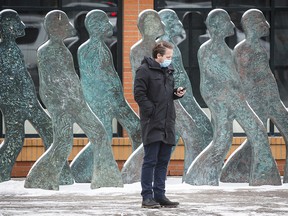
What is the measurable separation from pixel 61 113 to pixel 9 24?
134cm

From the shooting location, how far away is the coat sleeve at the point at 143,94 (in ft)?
39.2

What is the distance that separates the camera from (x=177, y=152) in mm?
16438

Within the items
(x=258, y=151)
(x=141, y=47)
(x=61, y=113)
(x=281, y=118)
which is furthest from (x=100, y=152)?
(x=281, y=118)

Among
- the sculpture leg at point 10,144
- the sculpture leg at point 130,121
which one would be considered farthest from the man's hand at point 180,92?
the sculpture leg at point 10,144

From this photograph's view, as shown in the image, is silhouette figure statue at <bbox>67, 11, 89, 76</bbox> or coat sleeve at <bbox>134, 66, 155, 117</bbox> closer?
coat sleeve at <bbox>134, 66, 155, 117</bbox>

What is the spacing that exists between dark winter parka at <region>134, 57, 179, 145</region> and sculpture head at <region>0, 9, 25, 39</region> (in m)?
2.68

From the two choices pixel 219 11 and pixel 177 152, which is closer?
pixel 219 11

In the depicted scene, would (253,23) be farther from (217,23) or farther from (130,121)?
(130,121)

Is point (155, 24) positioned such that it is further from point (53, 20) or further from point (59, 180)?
point (59, 180)

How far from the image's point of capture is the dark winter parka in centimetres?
1198

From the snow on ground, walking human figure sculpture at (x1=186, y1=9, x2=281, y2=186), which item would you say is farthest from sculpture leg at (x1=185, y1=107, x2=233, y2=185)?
the snow on ground

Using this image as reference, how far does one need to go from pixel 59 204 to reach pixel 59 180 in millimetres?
1879

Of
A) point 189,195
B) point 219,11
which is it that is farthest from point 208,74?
point 189,195

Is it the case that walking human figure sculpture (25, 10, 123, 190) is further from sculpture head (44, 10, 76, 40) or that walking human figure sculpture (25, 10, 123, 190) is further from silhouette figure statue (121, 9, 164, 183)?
silhouette figure statue (121, 9, 164, 183)
